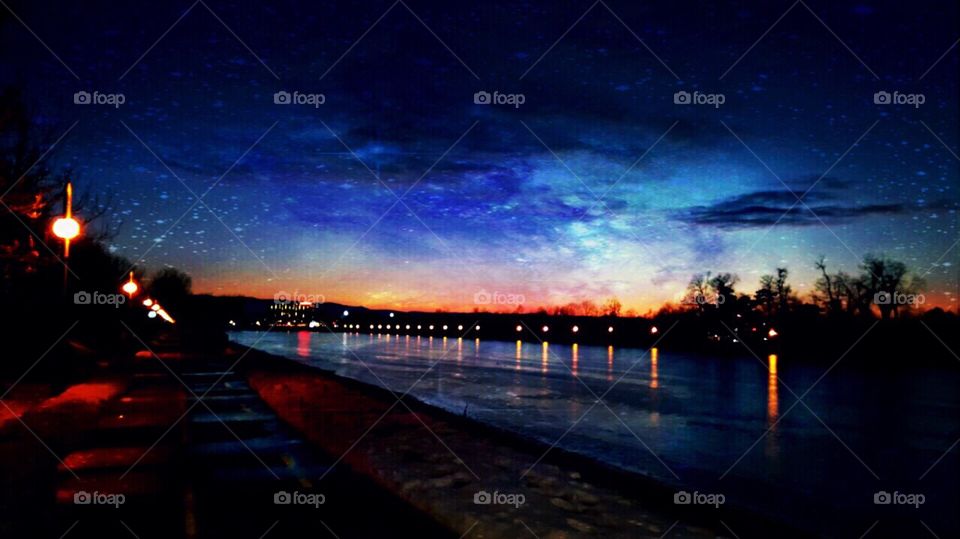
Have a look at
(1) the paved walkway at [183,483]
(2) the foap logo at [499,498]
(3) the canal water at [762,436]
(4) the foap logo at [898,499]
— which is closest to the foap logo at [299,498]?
(1) the paved walkway at [183,483]

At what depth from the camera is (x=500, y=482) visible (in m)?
8.86

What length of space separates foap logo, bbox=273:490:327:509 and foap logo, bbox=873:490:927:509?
423 inches

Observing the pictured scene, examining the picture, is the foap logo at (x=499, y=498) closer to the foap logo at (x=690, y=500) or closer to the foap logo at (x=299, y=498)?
the foap logo at (x=299, y=498)

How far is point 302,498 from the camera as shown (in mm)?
7152

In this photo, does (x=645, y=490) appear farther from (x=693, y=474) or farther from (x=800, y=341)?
(x=800, y=341)

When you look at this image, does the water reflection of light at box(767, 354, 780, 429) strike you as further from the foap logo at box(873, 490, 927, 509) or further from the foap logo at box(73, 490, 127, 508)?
the foap logo at box(73, 490, 127, 508)

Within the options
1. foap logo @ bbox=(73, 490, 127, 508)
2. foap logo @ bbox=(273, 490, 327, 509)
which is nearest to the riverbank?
→ foap logo @ bbox=(273, 490, 327, 509)

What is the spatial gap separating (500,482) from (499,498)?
94cm

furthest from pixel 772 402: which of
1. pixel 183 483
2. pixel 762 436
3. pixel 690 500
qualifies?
pixel 183 483

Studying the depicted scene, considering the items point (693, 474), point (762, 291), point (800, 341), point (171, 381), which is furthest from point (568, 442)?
point (762, 291)

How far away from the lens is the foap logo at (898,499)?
1220cm

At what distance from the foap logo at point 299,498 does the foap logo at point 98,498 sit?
5.23ft

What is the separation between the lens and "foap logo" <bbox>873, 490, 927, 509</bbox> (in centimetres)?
1220

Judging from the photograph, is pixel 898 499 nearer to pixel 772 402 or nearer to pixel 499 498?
pixel 499 498
